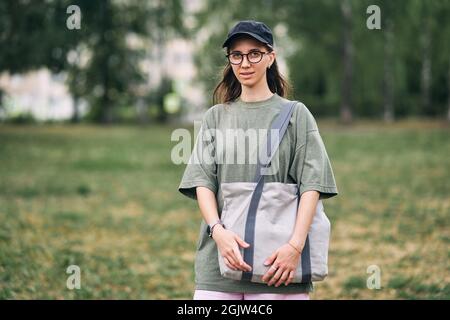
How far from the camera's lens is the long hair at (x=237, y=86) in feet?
9.74

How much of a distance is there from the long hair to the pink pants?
827 millimetres

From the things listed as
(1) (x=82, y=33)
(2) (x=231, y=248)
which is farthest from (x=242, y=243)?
(1) (x=82, y=33)

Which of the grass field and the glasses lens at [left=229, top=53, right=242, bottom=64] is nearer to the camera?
the glasses lens at [left=229, top=53, right=242, bottom=64]

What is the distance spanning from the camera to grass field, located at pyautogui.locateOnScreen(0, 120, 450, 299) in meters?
6.02

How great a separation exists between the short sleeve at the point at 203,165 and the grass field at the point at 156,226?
2880 millimetres

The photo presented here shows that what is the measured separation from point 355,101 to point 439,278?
31955 mm

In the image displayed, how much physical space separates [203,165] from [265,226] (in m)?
0.41

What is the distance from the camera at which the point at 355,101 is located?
122ft

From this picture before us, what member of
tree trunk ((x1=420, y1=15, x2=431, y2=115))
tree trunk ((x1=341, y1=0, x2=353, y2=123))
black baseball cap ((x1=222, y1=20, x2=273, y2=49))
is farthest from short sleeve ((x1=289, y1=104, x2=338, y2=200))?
tree trunk ((x1=420, y1=15, x2=431, y2=115))

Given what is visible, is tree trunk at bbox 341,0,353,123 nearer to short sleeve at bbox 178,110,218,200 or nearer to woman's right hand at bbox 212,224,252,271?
short sleeve at bbox 178,110,218,200

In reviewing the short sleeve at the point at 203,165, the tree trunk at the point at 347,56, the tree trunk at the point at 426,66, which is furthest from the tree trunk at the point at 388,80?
the short sleeve at the point at 203,165

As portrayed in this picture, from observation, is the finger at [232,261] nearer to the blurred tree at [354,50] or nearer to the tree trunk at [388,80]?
the blurred tree at [354,50]
